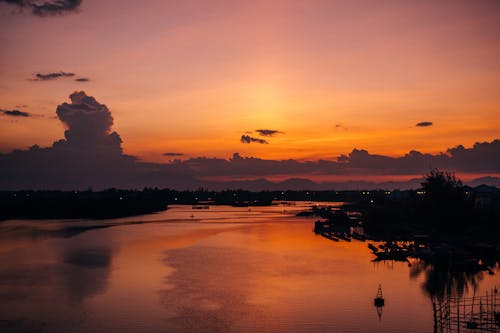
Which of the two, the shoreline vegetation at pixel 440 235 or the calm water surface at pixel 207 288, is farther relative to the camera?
the shoreline vegetation at pixel 440 235

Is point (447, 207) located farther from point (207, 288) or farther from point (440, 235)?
point (207, 288)

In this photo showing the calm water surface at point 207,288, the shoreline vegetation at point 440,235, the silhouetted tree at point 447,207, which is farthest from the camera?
the silhouetted tree at point 447,207

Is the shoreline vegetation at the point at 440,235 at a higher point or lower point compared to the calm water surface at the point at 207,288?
higher

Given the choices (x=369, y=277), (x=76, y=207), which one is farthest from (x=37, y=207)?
(x=369, y=277)

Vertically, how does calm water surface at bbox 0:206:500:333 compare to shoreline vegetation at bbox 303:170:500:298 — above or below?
below

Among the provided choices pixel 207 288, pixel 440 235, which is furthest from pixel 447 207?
pixel 207 288

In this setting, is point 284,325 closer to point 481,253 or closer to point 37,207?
point 481,253

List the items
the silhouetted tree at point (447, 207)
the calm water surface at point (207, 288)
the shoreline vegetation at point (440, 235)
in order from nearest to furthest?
the calm water surface at point (207, 288) < the shoreline vegetation at point (440, 235) < the silhouetted tree at point (447, 207)

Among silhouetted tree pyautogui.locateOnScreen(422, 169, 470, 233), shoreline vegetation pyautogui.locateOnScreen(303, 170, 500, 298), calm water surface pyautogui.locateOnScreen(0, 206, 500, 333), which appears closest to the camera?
calm water surface pyautogui.locateOnScreen(0, 206, 500, 333)
